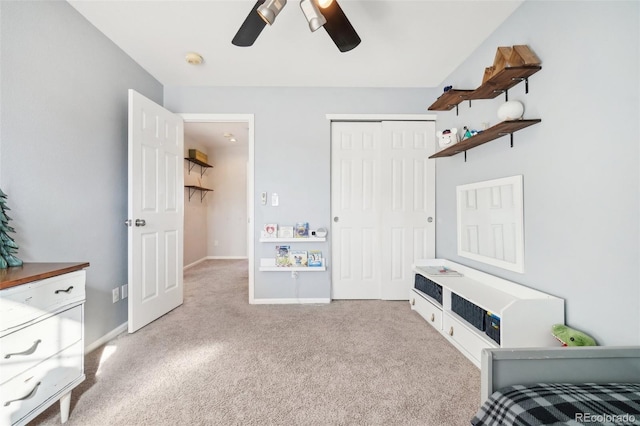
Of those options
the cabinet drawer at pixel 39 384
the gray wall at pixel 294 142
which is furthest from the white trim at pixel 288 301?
the cabinet drawer at pixel 39 384

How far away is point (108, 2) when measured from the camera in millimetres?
1666

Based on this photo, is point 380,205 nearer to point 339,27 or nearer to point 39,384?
point 339,27

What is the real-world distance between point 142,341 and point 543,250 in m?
2.94

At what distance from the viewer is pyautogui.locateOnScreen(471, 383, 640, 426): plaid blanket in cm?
72

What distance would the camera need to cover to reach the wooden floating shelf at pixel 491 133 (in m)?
1.56

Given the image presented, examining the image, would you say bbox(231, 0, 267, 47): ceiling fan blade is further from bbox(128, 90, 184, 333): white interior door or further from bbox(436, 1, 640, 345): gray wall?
bbox(436, 1, 640, 345): gray wall

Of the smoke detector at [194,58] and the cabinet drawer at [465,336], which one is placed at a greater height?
the smoke detector at [194,58]

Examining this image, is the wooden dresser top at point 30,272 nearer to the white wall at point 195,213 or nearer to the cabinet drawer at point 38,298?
the cabinet drawer at point 38,298

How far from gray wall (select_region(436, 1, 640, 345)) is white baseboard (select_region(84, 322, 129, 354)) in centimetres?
313

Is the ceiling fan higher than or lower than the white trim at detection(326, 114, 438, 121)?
higher

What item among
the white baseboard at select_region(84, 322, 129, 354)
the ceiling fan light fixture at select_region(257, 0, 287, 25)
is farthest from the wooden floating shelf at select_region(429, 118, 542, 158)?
the white baseboard at select_region(84, 322, 129, 354)

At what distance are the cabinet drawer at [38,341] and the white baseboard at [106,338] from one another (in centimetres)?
87

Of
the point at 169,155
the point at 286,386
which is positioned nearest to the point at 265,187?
the point at 169,155

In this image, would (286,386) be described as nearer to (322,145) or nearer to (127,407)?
(127,407)
